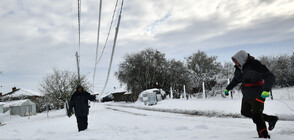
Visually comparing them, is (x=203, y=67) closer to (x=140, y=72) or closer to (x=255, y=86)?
(x=140, y=72)

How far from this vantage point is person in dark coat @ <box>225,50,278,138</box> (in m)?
3.87

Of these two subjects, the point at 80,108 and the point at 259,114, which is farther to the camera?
the point at 80,108

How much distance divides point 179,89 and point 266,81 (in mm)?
40998

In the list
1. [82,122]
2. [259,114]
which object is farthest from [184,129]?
[82,122]

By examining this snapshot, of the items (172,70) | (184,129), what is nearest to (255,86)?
(184,129)

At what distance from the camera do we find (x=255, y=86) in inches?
159

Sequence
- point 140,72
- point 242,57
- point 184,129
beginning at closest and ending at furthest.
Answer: point 242,57
point 184,129
point 140,72

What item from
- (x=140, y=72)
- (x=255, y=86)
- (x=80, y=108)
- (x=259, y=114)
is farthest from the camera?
(x=140, y=72)

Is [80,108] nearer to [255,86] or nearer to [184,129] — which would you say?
[184,129]

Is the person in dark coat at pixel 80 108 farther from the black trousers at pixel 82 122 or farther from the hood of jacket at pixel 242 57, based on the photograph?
the hood of jacket at pixel 242 57

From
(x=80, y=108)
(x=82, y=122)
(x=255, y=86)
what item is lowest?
(x=82, y=122)

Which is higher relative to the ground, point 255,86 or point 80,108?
point 255,86

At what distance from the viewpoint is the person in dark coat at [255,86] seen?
3869mm

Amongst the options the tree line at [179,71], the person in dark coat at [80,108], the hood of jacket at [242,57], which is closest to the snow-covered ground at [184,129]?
the person in dark coat at [80,108]
